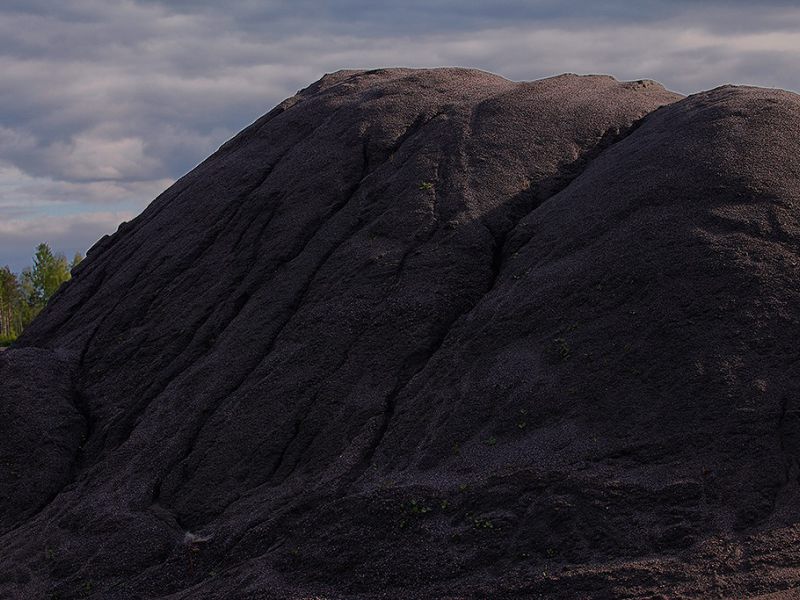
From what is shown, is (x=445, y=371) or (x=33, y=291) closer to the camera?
(x=445, y=371)

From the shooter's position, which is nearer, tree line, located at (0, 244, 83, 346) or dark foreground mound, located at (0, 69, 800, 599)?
dark foreground mound, located at (0, 69, 800, 599)

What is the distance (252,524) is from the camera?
16625mm

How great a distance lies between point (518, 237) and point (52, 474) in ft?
35.5

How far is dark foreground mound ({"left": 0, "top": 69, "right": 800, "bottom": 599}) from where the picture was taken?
14.5 meters

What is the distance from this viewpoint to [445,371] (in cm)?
1783

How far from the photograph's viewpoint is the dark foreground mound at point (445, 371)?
14.5 metres

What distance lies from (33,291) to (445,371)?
81.0m

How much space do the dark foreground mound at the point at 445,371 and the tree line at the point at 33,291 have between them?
6249cm

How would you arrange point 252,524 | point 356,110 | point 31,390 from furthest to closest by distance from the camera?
point 356,110
point 31,390
point 252,524

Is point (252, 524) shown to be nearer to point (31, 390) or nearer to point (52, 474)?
point (52, 474)

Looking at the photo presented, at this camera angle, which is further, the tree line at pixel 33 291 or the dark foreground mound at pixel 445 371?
the tree line at pixel 33 291

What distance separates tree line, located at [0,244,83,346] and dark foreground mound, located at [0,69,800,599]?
62489mm

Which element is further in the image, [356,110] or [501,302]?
[356,110]

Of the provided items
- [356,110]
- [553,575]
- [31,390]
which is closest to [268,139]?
[356,110]
